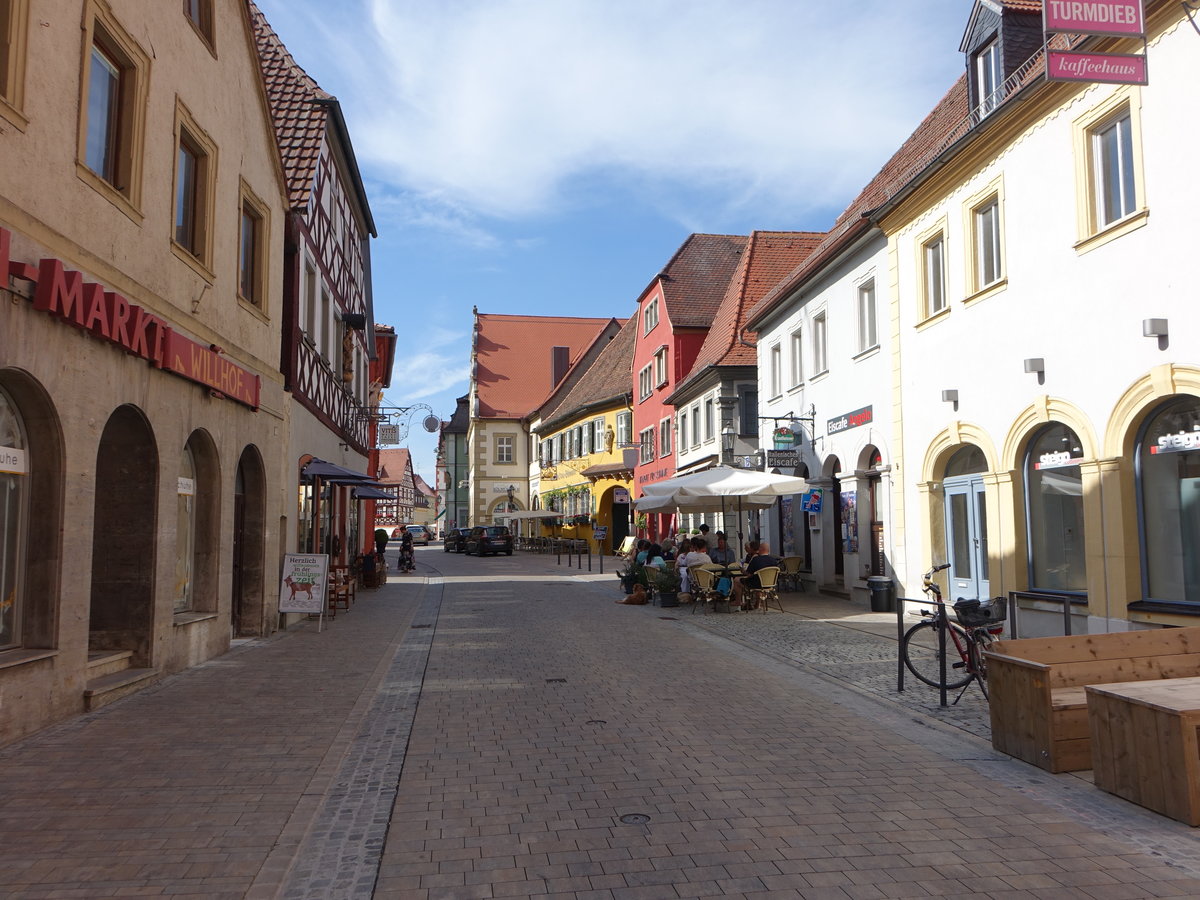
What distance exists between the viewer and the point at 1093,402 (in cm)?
1161

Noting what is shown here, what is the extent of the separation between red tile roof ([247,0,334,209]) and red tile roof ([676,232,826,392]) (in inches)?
544

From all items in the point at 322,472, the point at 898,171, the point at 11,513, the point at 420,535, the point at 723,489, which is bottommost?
the point at 11,513

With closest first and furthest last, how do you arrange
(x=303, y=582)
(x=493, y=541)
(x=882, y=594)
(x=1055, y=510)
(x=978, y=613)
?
(x=978, y=613)
(x=1055, y=510)
(x=303, y=582)
(x=882, y=594)
(x=493, y=541)

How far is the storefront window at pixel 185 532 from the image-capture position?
449 inches

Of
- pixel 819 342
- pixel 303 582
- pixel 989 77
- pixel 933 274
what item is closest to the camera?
pixel 989 77

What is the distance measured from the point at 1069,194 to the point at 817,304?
9.34 metres

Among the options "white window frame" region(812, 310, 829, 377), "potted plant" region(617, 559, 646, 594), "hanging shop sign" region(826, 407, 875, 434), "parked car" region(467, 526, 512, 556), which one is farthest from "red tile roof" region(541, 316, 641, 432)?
"hanging shop sign" region(826, 407, 875, 434)

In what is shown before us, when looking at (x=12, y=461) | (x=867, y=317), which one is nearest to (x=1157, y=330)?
(x=867, y=317)

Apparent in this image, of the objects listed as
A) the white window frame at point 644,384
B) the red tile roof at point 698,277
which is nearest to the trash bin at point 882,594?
the red tile roof at point 698,277

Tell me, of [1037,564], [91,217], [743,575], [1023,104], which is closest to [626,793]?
[91,217]

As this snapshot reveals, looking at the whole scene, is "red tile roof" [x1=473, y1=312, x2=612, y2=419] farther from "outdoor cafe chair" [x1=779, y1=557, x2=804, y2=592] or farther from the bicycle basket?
the bicycle basket

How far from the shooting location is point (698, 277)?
37375 millimetres

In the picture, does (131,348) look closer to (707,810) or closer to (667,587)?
(707,810)

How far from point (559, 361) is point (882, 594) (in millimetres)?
55070
